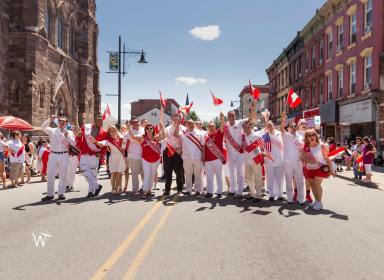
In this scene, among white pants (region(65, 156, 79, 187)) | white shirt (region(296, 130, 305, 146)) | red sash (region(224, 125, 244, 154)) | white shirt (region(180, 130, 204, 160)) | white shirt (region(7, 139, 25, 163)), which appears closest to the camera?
white shirt (region(296, 130, 305, 146))

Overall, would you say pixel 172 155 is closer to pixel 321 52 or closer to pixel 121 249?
pixel 121 249

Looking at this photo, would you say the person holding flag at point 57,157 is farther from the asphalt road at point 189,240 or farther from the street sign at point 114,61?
the street sign at point 114,61

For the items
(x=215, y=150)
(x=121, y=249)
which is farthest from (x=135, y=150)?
(x=121, y=249)

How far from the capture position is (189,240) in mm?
5402

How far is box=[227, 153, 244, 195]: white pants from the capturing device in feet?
30.4

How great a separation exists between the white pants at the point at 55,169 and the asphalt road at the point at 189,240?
0.58 metres

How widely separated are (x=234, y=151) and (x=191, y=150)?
1.10 metres

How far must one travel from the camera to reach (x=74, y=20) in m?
33.7

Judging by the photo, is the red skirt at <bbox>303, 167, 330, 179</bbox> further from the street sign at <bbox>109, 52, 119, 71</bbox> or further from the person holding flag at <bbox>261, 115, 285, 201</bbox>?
the street sign at <bbox>109, 52, 119, 71</bbox>

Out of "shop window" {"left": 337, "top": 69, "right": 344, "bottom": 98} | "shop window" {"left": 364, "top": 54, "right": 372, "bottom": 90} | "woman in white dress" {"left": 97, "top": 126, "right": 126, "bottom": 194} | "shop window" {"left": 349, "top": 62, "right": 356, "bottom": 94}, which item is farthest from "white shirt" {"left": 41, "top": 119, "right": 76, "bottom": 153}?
"shop window" {"left": 337, "top": 69, "right": 344, "bottom": 98}

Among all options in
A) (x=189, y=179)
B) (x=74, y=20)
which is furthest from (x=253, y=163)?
(x=74, y=20)

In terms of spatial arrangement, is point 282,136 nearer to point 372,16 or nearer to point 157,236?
point 157,236

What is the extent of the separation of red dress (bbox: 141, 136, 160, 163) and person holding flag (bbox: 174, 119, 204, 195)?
650 mm

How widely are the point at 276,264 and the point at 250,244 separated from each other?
0.86 m
